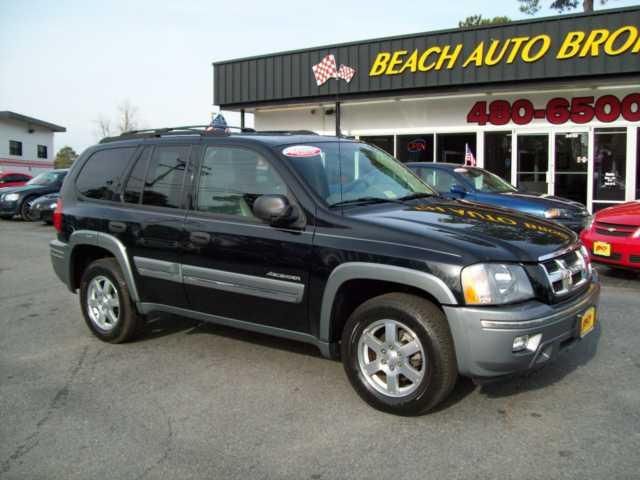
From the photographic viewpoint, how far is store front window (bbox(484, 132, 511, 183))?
16281 mm

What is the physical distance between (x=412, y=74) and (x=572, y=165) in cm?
483

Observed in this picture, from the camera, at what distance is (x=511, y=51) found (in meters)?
14.8

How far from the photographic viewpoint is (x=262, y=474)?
10.0 feet

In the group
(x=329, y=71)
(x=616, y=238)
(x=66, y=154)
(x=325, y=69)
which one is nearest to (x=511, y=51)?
(x=329, y=71)

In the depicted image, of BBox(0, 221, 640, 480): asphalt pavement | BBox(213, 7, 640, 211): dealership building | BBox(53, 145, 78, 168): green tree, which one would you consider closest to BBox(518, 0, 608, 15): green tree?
BBox(213, 7, 640, 211): dealership building

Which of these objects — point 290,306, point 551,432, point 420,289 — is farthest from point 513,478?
point 290,306

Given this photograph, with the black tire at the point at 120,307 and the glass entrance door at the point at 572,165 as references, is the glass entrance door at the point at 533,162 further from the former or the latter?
the black tire at the point at 120,307

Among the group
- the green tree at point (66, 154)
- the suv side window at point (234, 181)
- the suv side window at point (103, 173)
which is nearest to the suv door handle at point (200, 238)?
the suv side window at point (234, 181)

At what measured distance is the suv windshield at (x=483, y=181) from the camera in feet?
32.7

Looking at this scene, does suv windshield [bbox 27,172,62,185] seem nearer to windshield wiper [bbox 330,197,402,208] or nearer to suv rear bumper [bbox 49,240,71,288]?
suv rear bumper [bbox 49,240,71,288]

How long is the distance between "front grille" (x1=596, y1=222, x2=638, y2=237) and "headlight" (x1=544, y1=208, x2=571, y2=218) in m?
1.55

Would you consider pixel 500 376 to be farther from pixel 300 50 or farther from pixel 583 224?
pixel 300 50

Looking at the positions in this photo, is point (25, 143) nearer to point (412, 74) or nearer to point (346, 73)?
point (346, 73)

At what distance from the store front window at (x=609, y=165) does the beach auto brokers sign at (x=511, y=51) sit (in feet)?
6.71
